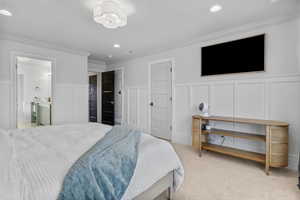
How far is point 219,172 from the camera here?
7.73 feet

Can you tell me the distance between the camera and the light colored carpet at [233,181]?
1.79 m

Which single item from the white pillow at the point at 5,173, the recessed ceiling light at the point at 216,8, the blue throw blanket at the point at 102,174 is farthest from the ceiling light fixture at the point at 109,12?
the white pillow at the point at 5,173

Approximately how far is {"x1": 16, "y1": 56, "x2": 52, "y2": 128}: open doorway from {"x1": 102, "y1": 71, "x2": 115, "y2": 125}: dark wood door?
2115mm

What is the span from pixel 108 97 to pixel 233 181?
4.58 m

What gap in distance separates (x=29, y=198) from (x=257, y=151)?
3.22 meters

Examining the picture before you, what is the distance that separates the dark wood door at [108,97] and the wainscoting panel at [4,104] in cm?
273

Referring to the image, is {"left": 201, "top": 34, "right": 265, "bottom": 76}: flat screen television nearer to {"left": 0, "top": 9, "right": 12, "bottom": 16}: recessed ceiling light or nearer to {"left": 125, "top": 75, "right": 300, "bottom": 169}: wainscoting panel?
{"left": 125, "top": 75, "right": 300, "bottom": 169}: wainscoting panel

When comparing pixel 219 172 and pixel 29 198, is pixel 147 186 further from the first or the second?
pixel 219 172

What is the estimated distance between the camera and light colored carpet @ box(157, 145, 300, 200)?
1794mm

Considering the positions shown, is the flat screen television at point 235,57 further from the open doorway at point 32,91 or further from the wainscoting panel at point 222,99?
the open doorway at point 32,91

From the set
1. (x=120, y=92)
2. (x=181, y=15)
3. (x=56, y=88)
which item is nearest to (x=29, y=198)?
(x=181, y=15)

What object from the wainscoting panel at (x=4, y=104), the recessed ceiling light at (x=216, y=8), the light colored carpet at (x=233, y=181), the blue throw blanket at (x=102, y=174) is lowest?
the light colored carpet at (x=233, y=181)

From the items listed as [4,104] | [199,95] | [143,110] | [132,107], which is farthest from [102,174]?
[132,107]

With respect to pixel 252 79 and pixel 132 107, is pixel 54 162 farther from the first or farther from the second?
pixel 132 107
